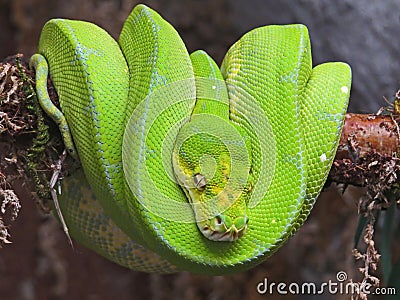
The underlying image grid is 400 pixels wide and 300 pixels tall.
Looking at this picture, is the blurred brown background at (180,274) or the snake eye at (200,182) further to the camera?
the blurred brown background at (180,274)

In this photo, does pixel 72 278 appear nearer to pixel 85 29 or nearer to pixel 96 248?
pixel 96 248

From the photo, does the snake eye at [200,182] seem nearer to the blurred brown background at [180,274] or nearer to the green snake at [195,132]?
the green snake at [195,132]

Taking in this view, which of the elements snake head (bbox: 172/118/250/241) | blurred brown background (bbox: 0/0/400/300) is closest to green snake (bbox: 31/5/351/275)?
snake head (bbox: 172/118/250/241)

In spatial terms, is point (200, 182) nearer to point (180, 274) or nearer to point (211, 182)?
point (211, 182)

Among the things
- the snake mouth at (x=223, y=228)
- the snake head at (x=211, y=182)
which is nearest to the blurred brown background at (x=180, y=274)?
the snake head at (x=211, y=182)

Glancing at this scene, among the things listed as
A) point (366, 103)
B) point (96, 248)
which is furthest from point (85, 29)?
point (366, 103)

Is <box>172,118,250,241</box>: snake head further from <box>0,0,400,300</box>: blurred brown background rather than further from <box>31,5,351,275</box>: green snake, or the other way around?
<box>0,0,400,300</box>: blurred brown background

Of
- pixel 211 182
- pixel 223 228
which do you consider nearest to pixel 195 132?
pixel 211 182
